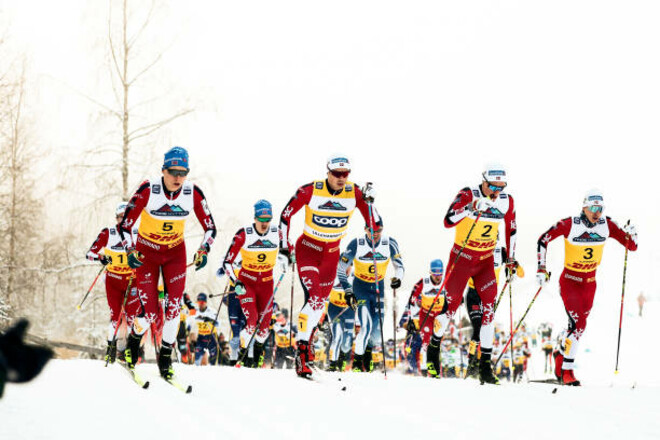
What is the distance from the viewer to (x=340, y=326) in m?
11.7

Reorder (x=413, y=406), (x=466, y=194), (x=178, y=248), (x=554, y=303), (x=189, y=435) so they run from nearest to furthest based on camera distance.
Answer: (x=189, y=435), (x=413, y=406), (x=178, y=248), (x=466, y=194), (x=554, y=303)

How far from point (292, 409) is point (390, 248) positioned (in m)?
6.04

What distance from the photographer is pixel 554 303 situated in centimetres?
5244

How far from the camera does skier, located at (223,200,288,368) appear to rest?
1091cm

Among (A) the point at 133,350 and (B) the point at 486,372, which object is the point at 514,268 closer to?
(B) the point at 486,372

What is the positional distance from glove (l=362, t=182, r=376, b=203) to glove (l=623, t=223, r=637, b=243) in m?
3.95

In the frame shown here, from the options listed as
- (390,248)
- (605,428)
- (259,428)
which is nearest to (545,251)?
(390,248)

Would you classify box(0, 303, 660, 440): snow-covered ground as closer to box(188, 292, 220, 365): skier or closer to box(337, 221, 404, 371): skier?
box(337, 221, 404, 371): skier

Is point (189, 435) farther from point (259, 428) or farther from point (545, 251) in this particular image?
point (545, 251)

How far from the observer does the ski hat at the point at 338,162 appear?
788 cm

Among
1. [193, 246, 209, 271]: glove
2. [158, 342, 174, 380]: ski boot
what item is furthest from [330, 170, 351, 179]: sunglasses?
[158, 342, 174, 380]: ski boot

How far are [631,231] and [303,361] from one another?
514 cm

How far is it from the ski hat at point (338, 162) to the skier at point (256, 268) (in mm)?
3254

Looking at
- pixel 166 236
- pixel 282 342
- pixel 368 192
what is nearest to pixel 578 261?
pixel 368 192
